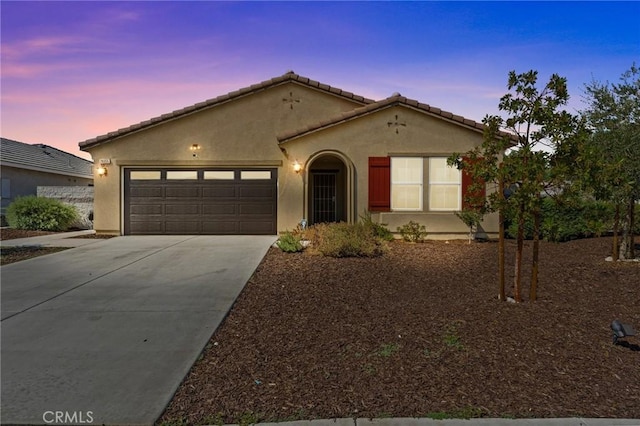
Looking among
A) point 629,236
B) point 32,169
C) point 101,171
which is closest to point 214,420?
point 629,236

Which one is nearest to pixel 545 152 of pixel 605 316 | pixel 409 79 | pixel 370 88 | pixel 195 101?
pixel 605 316

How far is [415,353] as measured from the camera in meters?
3.83

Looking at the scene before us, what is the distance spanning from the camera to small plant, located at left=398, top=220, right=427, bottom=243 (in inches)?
452

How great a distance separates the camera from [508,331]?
432 centimetres

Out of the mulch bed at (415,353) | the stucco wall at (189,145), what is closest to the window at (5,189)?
the stucco wall at (189,145)

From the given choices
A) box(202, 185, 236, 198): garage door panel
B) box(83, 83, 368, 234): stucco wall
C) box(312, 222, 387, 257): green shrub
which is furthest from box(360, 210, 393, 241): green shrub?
box(202, 185, 236, 198): garage door panel

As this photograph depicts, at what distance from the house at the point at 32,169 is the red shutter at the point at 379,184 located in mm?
18928

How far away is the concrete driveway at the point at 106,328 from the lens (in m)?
3.02

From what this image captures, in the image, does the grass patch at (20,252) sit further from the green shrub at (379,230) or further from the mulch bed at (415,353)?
the green shrub at (379,230)

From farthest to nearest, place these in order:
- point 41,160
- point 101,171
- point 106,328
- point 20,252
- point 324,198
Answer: point 41,160
point 324,198
point 101,171
point 20,252
point 106,328

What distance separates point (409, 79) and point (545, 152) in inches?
396

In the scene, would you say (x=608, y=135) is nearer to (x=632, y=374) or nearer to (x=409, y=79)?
(x=632, y=374)

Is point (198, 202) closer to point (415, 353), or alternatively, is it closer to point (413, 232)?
Result: point (413, 232)

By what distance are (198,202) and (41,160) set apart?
15.5 metres
